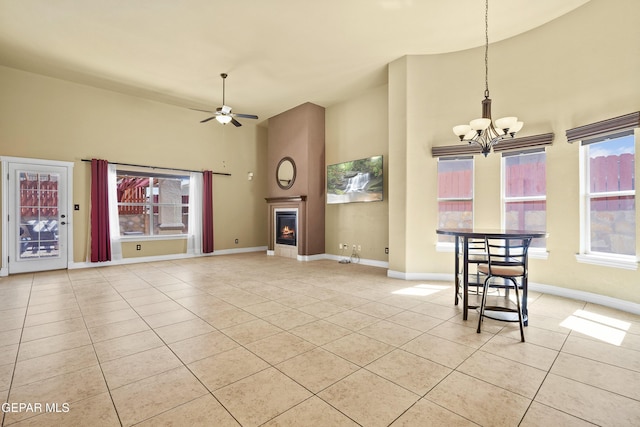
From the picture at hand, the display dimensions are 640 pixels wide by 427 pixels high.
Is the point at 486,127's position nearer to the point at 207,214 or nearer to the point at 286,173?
the point at 286,173

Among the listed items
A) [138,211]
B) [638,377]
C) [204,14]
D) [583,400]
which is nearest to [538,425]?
[583,400]

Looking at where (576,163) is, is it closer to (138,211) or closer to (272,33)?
(272,33)

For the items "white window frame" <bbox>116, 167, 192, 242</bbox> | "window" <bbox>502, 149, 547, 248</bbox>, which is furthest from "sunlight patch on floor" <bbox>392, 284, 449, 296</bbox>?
"white window frame" <bbox>116, 167, 192, 242</bbox>

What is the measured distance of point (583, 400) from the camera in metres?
1.81

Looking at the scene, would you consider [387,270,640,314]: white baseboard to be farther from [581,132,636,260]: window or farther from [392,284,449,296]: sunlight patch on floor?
[581,132,636,260]: window

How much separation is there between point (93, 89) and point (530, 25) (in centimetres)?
783

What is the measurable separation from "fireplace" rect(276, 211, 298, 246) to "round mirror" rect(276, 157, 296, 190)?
0.73 m

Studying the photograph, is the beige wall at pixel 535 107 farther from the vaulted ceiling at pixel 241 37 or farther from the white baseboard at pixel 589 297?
the vaulted ceiling at pixel 241 37

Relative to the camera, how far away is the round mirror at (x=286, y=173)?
7.62 metres

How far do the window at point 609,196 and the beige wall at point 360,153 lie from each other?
2.95m

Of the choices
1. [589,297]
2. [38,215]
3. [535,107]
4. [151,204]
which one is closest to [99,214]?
[38,215]

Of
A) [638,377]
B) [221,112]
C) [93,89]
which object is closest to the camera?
[638,377]

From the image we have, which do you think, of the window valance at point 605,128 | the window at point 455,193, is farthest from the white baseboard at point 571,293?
the window valance at point 605,128

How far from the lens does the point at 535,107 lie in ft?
13.8
